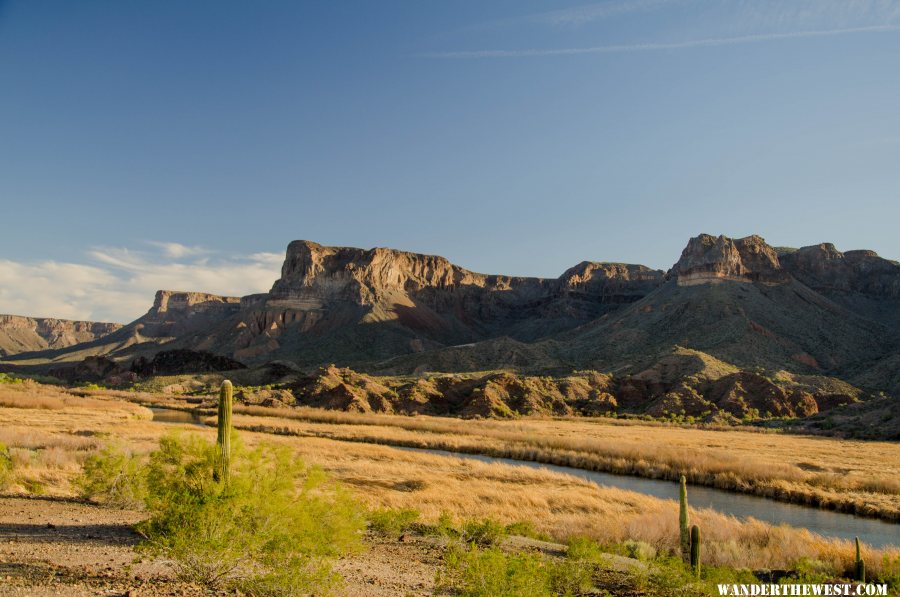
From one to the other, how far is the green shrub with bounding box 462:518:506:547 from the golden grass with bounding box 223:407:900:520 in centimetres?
1754

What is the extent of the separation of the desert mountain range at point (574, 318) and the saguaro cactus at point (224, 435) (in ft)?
232

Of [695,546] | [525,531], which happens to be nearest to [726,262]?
[525,531]

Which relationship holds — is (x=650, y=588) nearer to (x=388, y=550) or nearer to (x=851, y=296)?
(x=388, y=550)

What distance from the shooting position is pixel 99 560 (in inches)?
400

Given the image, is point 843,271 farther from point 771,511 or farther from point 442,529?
point 442,529

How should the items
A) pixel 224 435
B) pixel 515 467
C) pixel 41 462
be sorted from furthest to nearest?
pixel 515 467, pixel 41 462, pixel 224 435

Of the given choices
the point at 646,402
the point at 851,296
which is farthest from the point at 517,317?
the point at 646,402

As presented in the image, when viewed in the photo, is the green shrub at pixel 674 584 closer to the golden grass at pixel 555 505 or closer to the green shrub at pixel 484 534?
the golden grass at pixel 555 505

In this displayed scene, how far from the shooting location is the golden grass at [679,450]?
27166 mm

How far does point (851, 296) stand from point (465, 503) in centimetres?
13837

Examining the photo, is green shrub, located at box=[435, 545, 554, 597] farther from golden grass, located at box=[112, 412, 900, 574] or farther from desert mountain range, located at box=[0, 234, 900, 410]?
desert mountain range, located at box=[0, 234, 900, 410]

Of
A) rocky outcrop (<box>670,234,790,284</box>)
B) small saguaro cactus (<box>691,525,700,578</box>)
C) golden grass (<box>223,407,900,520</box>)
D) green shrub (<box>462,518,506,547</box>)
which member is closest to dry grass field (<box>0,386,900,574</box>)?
golden grass (<box>223,407,900,520</box>)

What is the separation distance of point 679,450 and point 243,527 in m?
32.0

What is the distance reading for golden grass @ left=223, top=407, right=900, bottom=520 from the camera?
27166 mm
